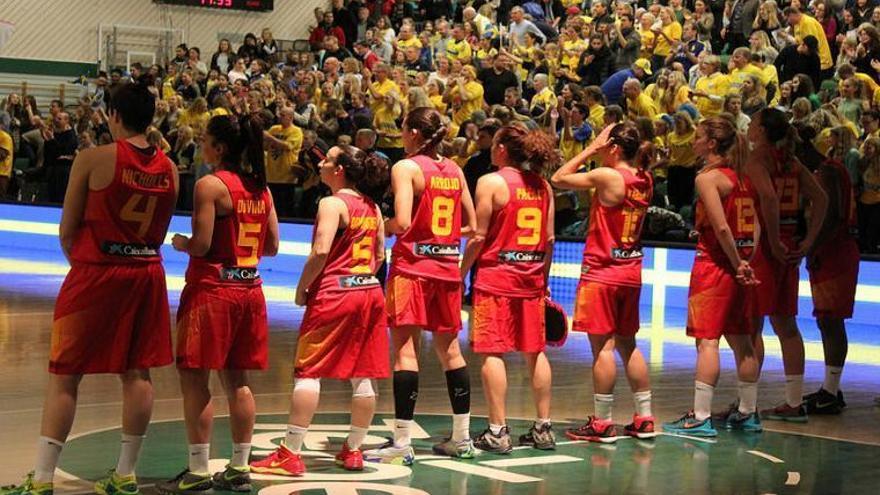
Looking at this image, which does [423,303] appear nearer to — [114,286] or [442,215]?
[442,215]

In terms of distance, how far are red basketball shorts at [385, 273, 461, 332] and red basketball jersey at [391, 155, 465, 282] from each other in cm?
5

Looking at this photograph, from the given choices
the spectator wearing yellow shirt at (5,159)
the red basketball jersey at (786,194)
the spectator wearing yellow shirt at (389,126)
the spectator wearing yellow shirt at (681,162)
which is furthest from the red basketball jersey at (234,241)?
the spectator wearing yellow shirt at (5,159)

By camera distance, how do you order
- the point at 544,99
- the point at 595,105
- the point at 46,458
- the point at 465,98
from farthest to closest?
the point at 465,98
the point at 544,99
the point at 595,105
the point at 46,458

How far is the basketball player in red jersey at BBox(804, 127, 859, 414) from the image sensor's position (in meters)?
9.48

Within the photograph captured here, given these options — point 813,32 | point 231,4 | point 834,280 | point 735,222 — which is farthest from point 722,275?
point 231,4

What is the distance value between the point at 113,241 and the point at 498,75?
48.1 ft

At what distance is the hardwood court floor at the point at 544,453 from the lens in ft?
23.4

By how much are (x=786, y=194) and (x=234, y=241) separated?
4.00 m

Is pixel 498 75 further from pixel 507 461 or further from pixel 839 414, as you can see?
pixel 507 461

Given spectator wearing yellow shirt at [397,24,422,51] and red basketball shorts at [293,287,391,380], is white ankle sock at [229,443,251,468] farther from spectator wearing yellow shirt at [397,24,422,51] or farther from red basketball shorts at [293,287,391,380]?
spectator wearing yellow shirt at [397,24,422,51]

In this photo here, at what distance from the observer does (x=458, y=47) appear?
Answer: 23.4 meters

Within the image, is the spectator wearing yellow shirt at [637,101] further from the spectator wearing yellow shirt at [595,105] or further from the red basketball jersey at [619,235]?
the red basketball jersey at [619,235]

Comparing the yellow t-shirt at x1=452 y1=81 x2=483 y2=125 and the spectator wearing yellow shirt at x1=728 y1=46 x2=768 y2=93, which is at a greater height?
the spectator wearing yellow shirt at x1=728 y1=46 x2=768 y2=93

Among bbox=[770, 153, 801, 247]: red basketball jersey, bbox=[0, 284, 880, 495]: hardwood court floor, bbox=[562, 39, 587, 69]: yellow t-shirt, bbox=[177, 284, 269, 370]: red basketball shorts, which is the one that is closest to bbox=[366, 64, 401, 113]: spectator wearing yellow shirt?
bbox=[562, 39, 587, 69]: yellow t-shirt
